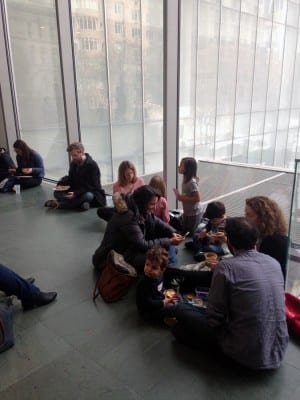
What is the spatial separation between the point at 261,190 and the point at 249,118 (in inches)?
340

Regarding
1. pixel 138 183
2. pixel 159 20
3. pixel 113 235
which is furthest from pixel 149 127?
pixel 113 235

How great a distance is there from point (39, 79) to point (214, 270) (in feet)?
22.5

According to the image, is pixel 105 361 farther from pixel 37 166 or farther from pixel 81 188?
pixel 37 166

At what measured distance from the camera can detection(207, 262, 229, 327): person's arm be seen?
198cm

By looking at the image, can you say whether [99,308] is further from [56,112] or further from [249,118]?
[249,118]

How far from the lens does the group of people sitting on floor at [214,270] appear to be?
196cm

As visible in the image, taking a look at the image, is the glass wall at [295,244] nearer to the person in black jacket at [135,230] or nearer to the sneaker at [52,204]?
the person in black jacket at [135,230]

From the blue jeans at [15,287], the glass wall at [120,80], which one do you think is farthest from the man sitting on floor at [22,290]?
the glass wall at [120,80]

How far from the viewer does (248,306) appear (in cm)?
194

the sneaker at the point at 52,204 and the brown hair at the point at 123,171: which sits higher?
the brown hair at the point at 123,171

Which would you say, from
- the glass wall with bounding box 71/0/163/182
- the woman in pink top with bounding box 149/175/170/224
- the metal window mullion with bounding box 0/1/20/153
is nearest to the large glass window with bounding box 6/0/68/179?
the metal window mullion with bounding box 0/1/20/153

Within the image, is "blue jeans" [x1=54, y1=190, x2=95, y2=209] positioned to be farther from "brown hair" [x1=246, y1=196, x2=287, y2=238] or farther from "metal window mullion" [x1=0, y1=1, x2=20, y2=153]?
"brown hair" [x1=246, y1=196, x2=287, y2=238]

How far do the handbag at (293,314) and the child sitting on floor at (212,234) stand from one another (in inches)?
38.2

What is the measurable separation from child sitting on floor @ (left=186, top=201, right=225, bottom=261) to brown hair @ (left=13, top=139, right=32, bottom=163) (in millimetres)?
3961
